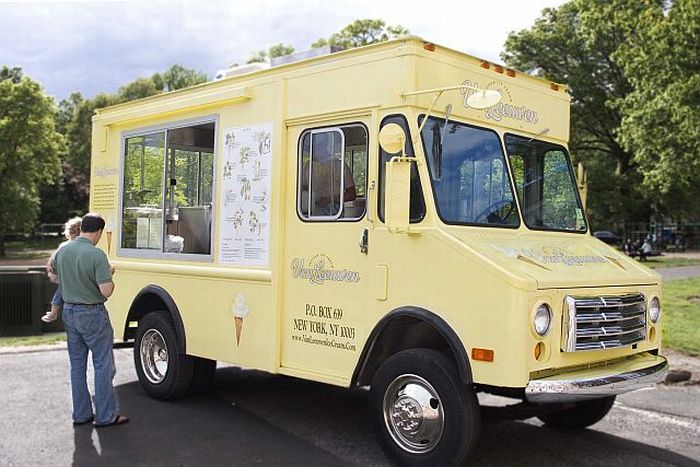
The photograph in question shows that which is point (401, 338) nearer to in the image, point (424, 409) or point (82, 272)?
point (424, 409)

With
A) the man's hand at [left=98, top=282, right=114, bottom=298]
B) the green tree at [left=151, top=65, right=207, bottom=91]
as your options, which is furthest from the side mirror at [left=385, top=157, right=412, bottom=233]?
the green tree at [left=151, top=65, right=207, bottom=91]

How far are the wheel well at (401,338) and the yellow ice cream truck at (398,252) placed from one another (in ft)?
0.06

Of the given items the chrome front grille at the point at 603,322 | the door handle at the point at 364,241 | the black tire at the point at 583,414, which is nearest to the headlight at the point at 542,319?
the chrome front grille at the point at 603,322

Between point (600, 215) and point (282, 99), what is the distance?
35187 millimetres

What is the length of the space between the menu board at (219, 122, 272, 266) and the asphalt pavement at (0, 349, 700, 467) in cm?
145

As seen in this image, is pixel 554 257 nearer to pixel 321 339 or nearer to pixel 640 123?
pixel 321 339

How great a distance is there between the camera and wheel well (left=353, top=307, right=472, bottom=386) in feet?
16.2

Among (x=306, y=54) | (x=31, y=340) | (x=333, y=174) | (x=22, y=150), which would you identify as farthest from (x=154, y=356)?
(x=22, y=150)

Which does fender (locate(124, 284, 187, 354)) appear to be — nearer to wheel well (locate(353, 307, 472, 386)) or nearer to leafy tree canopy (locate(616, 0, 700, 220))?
wheel well (locate(353, 307, 472, 386))

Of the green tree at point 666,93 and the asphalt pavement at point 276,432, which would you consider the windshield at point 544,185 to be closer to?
the asphalt pavement at point 276,432

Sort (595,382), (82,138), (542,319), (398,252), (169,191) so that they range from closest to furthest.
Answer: (542,319) → (595,382) → (398,252) → (169,191) → (82,138)

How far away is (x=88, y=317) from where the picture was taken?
608cm

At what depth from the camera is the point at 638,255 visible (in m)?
29.3

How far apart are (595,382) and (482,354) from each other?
2.52ft
